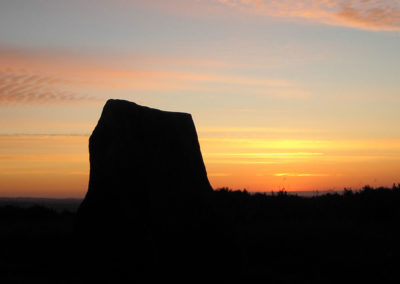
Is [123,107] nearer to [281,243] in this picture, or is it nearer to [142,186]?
[142,186]

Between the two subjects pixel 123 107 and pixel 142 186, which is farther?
pixel 123 107

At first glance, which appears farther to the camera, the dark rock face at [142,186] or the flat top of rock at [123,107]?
the flat top of rock at [123,107]

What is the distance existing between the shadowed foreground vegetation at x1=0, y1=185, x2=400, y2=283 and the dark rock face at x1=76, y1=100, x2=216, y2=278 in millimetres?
444

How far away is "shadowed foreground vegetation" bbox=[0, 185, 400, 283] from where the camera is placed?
1055 centimetres

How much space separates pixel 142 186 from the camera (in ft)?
32.8

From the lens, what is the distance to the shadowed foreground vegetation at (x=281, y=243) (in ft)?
34.6

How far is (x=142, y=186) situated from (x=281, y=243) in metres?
4.93

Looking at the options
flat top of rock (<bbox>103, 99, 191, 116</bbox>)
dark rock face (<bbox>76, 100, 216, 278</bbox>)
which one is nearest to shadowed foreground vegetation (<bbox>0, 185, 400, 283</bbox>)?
dark rock face (<bbox>76, 100, 216, 278</bbox>)

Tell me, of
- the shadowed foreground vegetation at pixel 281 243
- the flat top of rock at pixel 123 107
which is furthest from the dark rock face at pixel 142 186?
the shadowed foreground vegetation at pixel 281 243

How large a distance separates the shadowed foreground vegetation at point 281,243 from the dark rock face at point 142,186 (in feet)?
1.46

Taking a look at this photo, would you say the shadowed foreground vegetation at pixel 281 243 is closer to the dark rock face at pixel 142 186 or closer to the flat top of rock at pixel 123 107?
the dark rock face at pixel 142 186

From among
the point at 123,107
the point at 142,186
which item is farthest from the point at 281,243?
the point at 123,107

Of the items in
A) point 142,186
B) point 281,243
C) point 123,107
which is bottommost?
point 281,243

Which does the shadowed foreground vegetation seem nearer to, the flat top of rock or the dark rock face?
the dark rock face
